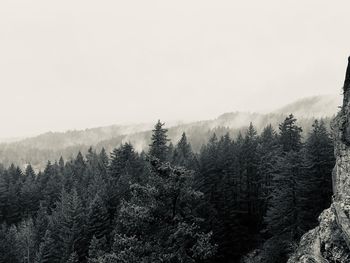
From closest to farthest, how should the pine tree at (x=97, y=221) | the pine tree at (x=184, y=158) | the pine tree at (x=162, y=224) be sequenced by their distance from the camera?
the pine tree at (x=162, y=224) < the pine tree at (x=97, y=221) < the pine tree at (x=184, y=158)

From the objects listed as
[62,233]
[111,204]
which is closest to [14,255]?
[62,233]

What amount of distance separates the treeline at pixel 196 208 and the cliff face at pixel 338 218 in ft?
15.0

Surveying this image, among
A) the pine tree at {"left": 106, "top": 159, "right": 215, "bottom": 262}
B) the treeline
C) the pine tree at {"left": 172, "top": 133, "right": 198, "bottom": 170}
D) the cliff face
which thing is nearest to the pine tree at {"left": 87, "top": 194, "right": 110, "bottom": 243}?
the treeline

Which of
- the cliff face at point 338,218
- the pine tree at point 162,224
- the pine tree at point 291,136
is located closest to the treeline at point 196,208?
the pine tree at point 162,224

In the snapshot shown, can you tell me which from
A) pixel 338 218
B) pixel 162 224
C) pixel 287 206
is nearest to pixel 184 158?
pixel 287 206

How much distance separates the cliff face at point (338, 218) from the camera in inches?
637

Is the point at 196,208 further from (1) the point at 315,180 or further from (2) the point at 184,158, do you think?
(2) the point at 184,158

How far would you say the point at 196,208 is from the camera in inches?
1900

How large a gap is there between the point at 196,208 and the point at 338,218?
32.5 meters

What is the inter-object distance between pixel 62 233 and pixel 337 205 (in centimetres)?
5282

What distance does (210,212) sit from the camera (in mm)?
56562

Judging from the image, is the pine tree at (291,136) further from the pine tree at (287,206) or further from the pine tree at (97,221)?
the pine tree at (97,221)

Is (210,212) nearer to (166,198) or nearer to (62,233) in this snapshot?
(62,233)

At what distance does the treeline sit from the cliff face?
4.58 m
